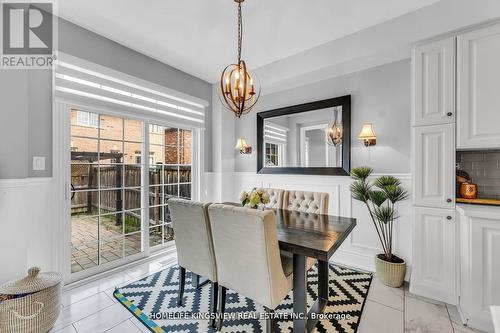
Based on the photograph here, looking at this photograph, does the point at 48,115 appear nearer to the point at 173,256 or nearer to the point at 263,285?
the point at 173,256

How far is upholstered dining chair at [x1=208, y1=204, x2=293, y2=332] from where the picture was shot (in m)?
1.44

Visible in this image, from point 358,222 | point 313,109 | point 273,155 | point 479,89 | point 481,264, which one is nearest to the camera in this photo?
point 481,264

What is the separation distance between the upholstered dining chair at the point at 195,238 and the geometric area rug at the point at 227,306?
0.78 ft

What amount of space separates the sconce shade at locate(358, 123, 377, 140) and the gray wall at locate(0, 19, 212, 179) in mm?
3027

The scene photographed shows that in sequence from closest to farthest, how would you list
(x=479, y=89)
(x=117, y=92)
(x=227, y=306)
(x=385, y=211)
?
(x=479, y=89) → (x=227, y=306) → (x=385, y=211) → (x=117, y=92)

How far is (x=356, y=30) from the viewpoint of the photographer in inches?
99.5

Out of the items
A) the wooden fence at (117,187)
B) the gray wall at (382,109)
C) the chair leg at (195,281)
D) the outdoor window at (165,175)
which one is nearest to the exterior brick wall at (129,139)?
the outdoor window at (165,175)

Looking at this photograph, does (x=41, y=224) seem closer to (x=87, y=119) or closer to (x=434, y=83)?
(x=87, y=119)

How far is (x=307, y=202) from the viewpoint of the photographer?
2559mm

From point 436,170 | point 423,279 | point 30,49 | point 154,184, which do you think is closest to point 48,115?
point 30,49

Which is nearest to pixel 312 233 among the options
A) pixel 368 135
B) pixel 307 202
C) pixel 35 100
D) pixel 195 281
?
pixel 307 202

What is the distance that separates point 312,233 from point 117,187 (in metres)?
2.49

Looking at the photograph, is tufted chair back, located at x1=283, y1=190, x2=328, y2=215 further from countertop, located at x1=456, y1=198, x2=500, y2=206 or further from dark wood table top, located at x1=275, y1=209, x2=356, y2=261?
countertop, located at x1=456, y1=198, x2=500, y2=206

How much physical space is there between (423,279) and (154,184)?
3.42 meters
